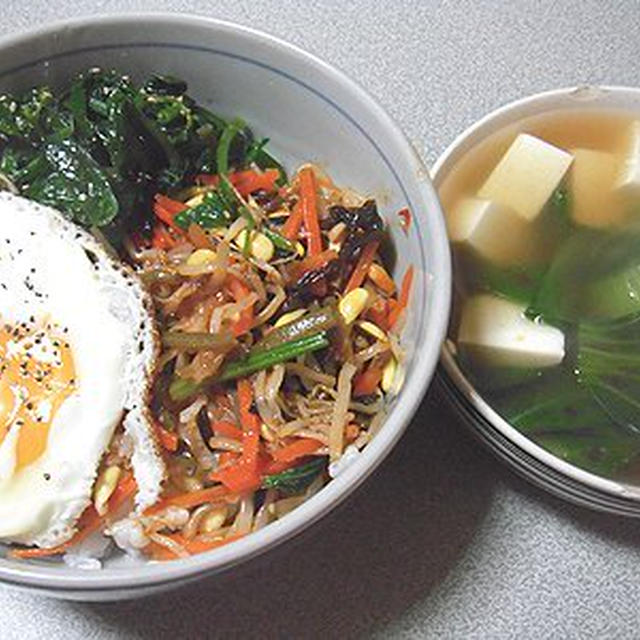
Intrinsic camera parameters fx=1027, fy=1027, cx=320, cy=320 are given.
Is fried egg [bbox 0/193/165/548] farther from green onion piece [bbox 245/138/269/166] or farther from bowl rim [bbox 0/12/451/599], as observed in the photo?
green onion piece [bbox 245/138/269/166]

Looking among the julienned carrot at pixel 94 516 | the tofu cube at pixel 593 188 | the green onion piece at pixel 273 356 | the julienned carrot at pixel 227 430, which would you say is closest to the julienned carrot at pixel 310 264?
the green onion piece at pixel 273 356

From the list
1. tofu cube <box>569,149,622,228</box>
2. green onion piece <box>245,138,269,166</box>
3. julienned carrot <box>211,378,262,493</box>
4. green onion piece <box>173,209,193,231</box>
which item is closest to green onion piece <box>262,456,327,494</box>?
julienned carrot <box>211,378,262,493</box>

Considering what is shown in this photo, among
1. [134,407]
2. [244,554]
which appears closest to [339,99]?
[134,407]

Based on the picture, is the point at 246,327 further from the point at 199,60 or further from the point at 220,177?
the point at 199,60

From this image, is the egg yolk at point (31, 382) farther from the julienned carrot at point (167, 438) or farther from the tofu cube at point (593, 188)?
the tofu cube at point (593, 188)

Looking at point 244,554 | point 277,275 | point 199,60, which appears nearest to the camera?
point 244,554

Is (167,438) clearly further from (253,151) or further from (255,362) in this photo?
(253,151)
